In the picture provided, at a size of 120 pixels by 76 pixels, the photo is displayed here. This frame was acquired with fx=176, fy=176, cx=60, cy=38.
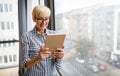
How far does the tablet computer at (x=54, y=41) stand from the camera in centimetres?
134

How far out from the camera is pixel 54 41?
1376 millimetres

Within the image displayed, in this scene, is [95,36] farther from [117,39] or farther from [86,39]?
[117,39]

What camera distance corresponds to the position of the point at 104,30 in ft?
4.83

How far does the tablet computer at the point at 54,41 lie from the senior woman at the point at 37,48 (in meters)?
0.04

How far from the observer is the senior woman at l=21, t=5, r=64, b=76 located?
1.43m

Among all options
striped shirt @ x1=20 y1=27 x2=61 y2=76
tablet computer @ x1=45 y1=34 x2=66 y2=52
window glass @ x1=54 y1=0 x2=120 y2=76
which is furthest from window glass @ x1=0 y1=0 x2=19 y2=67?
tablet computer @ x1=45 y1=34 x2=66 y2=52

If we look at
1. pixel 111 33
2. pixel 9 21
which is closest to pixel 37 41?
pixel 111 33

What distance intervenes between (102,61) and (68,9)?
2.56 ft

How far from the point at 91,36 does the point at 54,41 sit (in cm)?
43

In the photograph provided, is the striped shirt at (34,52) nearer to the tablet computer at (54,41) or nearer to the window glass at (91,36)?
the tablet computer at (54,41)

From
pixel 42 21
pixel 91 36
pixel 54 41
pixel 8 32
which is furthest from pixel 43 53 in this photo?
pixel 8 32

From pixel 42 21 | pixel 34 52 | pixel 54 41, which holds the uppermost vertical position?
pixel 42 21

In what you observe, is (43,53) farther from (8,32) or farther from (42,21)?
(8,32)

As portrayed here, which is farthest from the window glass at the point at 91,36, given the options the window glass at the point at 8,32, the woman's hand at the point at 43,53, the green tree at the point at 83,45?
the window glass at the point at 8,32
